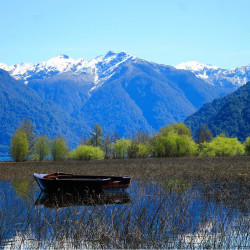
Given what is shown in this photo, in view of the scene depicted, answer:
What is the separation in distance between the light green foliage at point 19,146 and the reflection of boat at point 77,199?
188ft

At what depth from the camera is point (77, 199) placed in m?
22.9

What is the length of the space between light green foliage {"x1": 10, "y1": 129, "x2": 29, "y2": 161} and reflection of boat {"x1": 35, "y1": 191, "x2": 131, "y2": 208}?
5736 cm

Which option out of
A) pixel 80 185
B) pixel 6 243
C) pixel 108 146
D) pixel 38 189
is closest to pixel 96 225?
pixel 6 243

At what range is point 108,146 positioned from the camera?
110625 mm

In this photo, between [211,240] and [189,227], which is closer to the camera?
[211,240]

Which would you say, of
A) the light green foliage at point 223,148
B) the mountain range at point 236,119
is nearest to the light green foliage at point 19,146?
the light green foliage at point 223,148

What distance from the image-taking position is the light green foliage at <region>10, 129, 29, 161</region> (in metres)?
81.5

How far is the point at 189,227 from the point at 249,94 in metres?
192

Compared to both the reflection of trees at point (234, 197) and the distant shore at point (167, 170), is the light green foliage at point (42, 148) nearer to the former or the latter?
the distant shore at point (167, 170)

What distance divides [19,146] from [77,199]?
6301 cm

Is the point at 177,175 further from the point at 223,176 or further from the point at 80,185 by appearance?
the point at 80,185

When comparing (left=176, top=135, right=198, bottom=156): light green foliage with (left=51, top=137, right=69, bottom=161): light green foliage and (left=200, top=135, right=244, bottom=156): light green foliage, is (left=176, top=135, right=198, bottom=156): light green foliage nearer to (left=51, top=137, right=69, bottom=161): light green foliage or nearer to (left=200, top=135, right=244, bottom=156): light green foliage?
(left=200, top=135, right=244, bottom=156): light green foliage

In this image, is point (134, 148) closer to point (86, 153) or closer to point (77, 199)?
point (86, 153)

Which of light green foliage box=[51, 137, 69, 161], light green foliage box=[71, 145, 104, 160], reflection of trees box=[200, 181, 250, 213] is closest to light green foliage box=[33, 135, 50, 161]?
light green foliage box=[51, 137, 69, 161]
